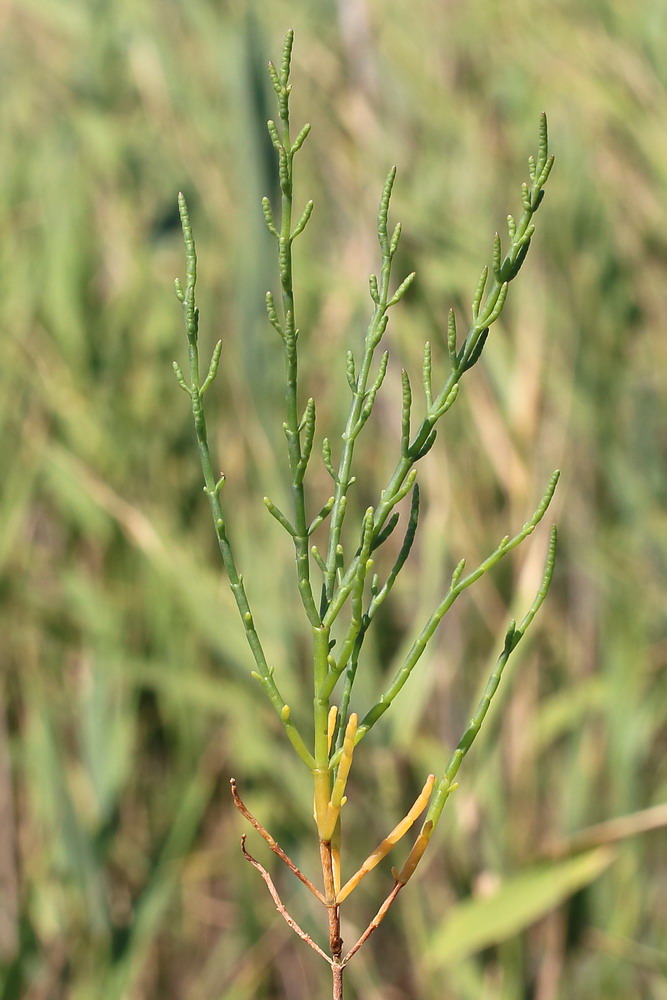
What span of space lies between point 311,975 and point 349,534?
1.51 feet

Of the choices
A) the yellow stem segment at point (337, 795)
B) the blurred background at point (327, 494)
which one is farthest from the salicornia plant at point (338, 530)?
the blurred background at point (327, 494)

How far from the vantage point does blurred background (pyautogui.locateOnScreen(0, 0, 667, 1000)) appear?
3.21ft

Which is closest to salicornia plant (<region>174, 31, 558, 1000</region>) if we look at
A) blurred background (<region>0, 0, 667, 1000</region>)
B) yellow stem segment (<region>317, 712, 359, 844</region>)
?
yellow stem segment (<region>317, 712, 359, 844</region>)

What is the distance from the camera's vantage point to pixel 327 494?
1.29 m

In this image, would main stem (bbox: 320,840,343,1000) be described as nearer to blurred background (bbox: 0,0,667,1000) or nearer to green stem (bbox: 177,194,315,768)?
green stem (bbox: 177,194,315,768)

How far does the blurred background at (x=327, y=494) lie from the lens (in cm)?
98

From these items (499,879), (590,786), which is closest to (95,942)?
(499,879)

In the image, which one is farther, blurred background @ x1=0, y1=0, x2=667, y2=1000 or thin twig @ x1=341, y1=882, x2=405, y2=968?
blurred background @ x1=0, y1=0, x2=667, y2=1000

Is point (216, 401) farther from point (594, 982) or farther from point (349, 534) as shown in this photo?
point (594, 982)

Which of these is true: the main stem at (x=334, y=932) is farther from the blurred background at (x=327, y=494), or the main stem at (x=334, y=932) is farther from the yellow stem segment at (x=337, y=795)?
the blurred background at (x=327, y=494)

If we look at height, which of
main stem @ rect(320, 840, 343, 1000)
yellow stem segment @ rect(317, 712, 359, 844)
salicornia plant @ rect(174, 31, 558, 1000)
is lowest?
main stem @ rect(320, 840, 343, 1000)

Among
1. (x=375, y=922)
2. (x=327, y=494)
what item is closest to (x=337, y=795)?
(x=375, y=922)

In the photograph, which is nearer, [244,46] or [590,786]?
[244,46]

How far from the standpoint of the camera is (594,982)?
3.39ft
